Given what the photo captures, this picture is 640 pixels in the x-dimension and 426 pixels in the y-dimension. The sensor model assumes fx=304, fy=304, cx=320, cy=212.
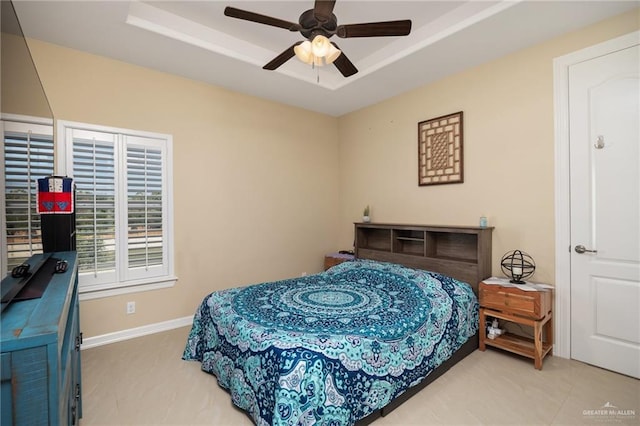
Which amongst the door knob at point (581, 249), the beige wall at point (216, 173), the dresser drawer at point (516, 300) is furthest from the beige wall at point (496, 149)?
the beige wall at point (216, 173)

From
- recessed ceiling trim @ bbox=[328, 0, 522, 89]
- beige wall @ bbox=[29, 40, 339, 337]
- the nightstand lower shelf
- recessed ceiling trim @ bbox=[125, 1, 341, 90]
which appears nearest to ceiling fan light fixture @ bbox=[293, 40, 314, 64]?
recessed ceiling trim @ bbox=[125, 1, 341, 90]

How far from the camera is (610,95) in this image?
7.70 feet

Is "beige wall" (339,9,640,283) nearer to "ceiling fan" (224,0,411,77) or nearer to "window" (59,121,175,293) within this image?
"ceiling fan" (224,0,411,77)

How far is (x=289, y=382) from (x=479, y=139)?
2.86 metres

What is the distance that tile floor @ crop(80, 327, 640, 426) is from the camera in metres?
1.85

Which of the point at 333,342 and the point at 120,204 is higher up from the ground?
the point at 120,204

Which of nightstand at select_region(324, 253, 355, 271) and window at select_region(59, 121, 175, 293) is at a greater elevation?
window at select_region(59, 121, 175, 293)

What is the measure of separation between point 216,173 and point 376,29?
2.37 m

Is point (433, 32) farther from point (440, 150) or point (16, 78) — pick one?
point (16, 78)

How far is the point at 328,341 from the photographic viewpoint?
168 centimetres

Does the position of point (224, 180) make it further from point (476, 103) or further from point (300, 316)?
point (476, 103)

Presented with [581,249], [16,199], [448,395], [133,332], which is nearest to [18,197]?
[16,199]

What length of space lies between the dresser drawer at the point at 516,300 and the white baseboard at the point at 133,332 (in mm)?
3022

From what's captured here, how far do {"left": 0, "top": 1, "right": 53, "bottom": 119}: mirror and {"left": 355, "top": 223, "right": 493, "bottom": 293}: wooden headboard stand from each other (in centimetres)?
310
